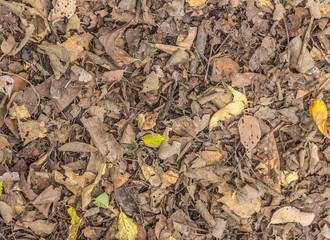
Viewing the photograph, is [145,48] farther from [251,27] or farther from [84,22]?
[251,27]

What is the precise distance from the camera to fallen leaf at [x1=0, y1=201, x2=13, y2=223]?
4.31 ft

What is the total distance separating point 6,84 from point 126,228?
2.61 ft

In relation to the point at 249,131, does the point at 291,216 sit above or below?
below

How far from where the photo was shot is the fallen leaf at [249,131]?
140 cm

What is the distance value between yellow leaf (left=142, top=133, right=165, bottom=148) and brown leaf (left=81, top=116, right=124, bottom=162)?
0.37 ft

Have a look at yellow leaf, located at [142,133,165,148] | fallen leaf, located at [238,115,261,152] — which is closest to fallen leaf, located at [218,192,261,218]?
fallen leaf, located at [238,115,261,152]

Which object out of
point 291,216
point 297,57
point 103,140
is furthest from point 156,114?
point 291,216

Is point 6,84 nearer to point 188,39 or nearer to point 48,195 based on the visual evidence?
point 48,195

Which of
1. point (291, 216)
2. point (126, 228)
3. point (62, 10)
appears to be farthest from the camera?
point (291, 216)

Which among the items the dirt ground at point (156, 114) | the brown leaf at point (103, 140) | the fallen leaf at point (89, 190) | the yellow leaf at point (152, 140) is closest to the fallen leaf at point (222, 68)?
the dirt ground at point (156, 114)

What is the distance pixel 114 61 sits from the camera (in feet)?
4.34

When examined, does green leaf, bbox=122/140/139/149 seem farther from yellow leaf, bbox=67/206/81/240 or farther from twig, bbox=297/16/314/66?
twig, bbox=297/16/314/66

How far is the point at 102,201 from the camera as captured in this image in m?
1.36

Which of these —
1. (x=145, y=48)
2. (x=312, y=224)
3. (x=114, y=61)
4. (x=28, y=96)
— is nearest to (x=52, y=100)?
(x=28, y=96)
